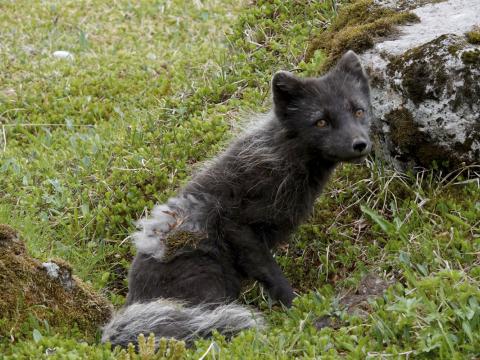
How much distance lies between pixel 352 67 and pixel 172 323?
235 centimetres

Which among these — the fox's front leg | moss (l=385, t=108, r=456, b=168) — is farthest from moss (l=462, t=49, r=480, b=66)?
the fox's front leg

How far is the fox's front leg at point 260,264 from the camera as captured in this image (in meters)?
5.54

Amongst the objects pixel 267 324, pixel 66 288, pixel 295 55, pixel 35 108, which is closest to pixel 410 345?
pixel 267 324

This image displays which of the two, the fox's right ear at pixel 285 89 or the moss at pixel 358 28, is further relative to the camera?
the moss at pixel 358 28

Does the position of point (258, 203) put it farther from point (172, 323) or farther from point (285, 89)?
point (172, 323)

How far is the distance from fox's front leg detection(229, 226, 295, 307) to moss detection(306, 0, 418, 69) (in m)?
2.00

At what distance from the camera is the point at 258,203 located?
220 inches

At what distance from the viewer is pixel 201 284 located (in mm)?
5453

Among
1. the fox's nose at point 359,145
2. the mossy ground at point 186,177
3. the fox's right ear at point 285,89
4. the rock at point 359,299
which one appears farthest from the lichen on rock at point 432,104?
the rock at point 359,299

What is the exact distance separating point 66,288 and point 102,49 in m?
5.92

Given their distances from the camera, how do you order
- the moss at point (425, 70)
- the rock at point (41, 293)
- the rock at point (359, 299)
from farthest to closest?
the moss at point (425, 70)
the rock at point (41, 293)
the rock at point (359, 299)

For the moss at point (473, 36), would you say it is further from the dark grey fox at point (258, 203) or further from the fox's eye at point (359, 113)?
the fox's eye at point (359, 113)

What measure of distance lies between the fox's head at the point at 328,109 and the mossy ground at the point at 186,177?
2.02 feet

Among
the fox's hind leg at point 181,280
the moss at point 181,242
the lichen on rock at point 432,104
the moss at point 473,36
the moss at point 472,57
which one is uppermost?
the moss at point 473,36
